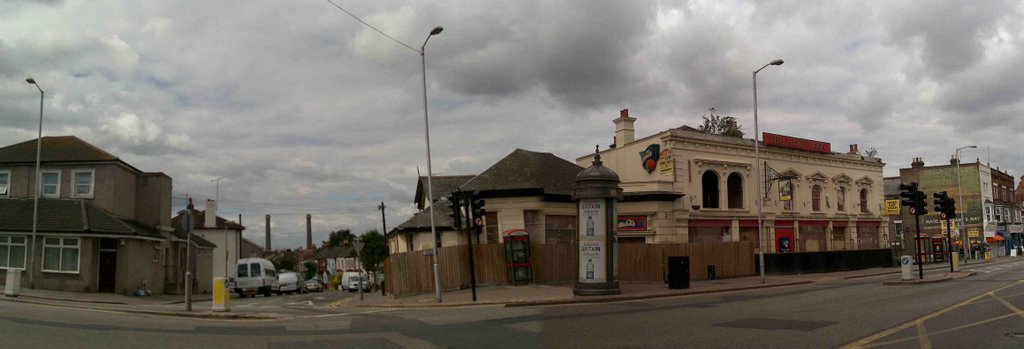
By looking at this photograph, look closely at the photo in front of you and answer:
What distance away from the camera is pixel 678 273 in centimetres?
2500

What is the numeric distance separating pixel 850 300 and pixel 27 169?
33.5m

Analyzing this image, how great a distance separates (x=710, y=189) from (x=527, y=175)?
39.8 ft

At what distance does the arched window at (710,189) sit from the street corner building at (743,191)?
0.05 meters

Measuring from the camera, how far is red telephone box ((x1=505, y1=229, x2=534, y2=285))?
2675cm

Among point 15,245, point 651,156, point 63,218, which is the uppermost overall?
point 651,156

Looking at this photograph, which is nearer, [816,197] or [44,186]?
[44,186]

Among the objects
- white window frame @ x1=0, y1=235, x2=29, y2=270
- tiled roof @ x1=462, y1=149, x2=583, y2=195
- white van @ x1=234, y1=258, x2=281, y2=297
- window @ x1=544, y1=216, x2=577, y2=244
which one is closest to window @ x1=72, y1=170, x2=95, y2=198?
white window frame @ x1=0, y1=235, x2=29, y2=270

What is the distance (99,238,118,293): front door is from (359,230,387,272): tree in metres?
53.3

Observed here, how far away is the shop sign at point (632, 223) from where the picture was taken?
34.5m

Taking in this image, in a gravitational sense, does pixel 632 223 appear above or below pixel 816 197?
below

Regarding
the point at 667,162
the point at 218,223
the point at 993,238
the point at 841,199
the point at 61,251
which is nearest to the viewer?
the point at 61,251

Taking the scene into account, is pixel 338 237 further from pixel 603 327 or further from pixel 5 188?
pixel 603 327

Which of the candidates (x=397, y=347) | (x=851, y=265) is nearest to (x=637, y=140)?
(x=851, y=265)

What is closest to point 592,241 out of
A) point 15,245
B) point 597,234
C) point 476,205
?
point 597,234
